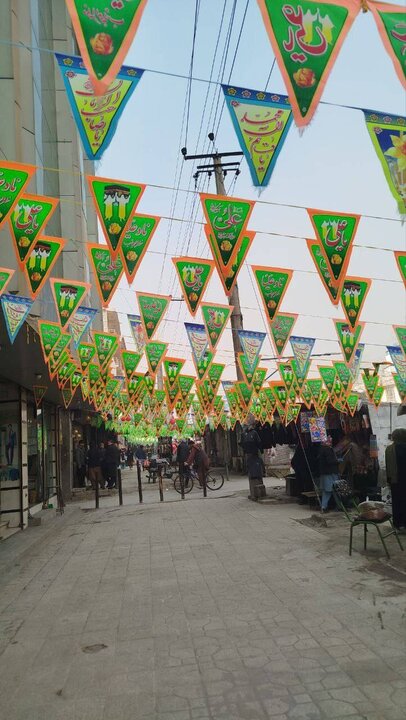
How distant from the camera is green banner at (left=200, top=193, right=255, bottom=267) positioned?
6.69 metres

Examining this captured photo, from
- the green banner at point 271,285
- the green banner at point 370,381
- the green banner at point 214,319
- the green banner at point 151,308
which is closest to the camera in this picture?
the green banner at point 271,285

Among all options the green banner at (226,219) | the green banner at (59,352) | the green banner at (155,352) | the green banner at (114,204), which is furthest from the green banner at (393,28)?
the green banner at (155,352)

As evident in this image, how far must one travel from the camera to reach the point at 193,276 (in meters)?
8.49

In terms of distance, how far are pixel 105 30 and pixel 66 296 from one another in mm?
5912

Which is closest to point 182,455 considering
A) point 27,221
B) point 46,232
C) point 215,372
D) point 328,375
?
point 215,372

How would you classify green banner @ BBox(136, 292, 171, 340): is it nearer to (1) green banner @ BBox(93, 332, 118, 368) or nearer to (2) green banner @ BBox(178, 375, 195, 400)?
(1) green banner @ BBox(93, 332, 118, 368)

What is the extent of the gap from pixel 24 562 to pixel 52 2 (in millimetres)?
21590

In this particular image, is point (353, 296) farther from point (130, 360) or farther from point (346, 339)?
point (130, 360)

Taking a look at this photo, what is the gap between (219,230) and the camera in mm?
6715

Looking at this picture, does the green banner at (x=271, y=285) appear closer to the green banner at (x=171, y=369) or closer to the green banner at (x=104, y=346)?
the green banner at (x=104, y=346)

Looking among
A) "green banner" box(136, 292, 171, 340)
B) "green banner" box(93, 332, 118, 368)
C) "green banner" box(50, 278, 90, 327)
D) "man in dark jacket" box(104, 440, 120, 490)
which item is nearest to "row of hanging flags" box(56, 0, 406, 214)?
"green banner" box(50, 278, 90, 327)

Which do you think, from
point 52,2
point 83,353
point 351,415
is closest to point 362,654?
point 351,415

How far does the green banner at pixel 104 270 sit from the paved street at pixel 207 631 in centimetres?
417

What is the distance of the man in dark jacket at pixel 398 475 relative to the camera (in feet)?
29.3
